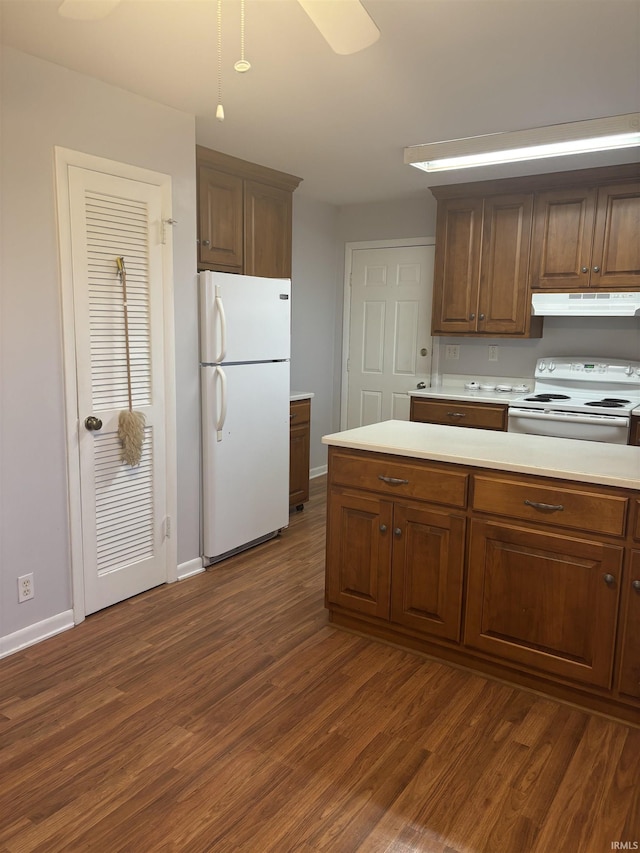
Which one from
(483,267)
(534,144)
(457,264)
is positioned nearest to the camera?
(534,144)

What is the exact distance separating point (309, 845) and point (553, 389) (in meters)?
3.60

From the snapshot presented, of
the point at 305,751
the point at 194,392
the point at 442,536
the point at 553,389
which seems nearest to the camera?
the point at 305,751

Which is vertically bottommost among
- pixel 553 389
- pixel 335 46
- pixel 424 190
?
pixel 553 389

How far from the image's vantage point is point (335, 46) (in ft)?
5.29

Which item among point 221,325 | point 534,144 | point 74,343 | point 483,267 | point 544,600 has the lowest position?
point 544,600

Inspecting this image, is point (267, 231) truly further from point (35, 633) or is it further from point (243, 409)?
point (35, 633)

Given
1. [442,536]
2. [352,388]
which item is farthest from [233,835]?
[352,388]

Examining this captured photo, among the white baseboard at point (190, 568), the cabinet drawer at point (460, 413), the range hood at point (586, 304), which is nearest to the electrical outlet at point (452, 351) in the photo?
the cabinet drawer at point (460, 413)

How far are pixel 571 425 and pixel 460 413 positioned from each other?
777mm

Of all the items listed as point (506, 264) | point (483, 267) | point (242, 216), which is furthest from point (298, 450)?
point (506, 264)

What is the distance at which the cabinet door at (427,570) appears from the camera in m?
2.44

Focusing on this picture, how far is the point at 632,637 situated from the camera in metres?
2.10

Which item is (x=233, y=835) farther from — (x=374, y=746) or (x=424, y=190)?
(x=424, y=190)

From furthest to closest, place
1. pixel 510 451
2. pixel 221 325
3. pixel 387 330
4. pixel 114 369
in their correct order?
1. pixel 387 330
2. pixel 221 325
3. pixel 114 369
4. pixel 510 451
